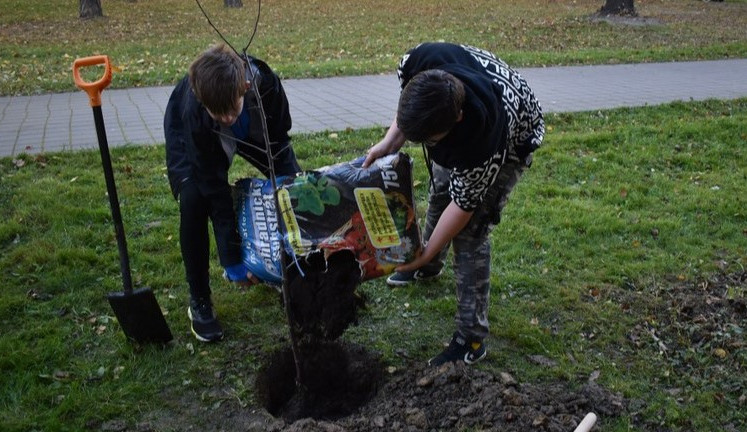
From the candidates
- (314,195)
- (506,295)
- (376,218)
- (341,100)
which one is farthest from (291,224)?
(341,100)

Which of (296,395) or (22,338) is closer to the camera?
(296,395)

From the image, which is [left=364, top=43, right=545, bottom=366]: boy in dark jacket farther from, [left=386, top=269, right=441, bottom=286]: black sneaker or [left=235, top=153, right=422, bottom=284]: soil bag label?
[left=386, top=269, right=441, bottom=286]: black sneaker

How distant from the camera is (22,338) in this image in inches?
142

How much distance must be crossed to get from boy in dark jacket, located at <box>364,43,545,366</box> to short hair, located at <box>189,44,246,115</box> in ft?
2.10

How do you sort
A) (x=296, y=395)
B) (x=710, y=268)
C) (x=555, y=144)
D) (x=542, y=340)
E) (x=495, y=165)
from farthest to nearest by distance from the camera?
(x=555, y=144) < (x=710, y=268) < (x=542, y=340) < (x=296, y=395) < (x=495, y=165)

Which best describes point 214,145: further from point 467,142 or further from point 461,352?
point 461,352

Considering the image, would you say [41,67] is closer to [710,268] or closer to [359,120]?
[359,120]

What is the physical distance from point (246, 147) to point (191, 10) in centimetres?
1791

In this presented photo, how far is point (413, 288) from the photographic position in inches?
163

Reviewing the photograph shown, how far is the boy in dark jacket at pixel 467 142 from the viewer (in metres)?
2.43

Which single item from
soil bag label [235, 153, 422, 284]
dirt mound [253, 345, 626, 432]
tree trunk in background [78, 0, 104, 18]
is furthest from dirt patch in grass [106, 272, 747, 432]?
tree trunk in background [78, 0, 104, 18]

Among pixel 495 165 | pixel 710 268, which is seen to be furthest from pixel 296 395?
pixel 710 268

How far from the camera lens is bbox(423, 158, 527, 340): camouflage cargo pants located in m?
3.08

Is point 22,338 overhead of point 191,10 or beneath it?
overhead
